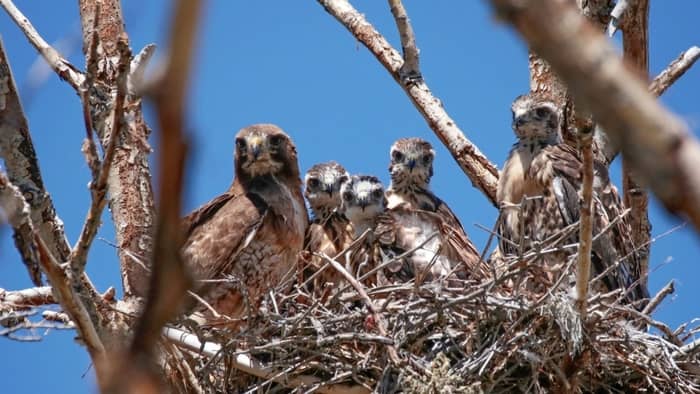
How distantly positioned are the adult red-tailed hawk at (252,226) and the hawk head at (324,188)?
118 millimetres

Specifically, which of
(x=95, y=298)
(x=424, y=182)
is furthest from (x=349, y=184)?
(x=95, y=298)

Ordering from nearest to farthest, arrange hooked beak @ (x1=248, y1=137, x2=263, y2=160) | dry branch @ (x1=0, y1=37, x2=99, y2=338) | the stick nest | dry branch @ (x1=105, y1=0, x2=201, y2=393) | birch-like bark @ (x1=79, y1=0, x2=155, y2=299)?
dry branch @ (x1=105, y1=0, x2=201, y2=393)
dry branch @ (x1=0, y1=37, x2=99, y2=338)
the stick nest
birch-like bark @ (x1=79, y1=0, x2=155, y2=299)
hooked beak @ (x1=248, y1=137, x2=263, y2=160)

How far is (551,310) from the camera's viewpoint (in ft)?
15.8

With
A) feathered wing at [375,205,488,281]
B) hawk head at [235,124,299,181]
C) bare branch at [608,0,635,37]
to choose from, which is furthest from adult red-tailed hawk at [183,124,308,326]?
bare branch at [608,0,635,37]

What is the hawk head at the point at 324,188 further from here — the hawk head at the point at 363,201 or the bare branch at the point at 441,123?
the bare branch at the point at 441,123

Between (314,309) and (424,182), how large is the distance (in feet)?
6.52

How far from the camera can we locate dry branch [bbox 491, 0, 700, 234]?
2.71 ft

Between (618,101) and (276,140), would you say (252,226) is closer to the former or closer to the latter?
(276,140)

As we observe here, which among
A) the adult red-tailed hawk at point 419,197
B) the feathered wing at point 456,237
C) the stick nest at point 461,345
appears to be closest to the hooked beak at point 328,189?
the adult red-tailed hawk at point 419,197

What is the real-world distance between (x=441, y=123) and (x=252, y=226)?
1612 millimetres

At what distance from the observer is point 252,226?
6926mm

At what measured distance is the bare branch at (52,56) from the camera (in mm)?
6145

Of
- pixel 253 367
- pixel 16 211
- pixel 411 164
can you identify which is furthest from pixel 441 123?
pixel 16 211

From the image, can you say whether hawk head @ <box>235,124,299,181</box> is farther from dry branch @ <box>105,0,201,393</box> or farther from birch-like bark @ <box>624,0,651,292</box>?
dry branch @ <box>105,0,201,393</box>
